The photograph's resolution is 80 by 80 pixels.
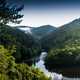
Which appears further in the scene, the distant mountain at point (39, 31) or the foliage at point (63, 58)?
the foliage at point (63, 58)

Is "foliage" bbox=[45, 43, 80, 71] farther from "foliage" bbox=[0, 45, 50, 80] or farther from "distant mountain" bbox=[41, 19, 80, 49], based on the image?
"foliage" bbox=[0, 45, 50, 80]

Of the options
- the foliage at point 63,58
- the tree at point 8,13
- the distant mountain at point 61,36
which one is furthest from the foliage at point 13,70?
the foliage at point 63,58

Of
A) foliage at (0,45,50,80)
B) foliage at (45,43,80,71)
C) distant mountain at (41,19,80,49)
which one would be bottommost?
foliage at (45,43,80,71)

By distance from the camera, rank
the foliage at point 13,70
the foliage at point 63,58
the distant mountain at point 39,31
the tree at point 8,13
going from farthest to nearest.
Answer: the foliage at point 63,58 → the distant mountain at point 39,31 → the tree at point 8,13 → the foliage at point 13,70

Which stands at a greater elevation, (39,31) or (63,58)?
(39,31)

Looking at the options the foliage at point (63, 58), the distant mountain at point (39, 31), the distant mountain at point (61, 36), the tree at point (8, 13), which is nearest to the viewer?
the tree at point (8, 13)

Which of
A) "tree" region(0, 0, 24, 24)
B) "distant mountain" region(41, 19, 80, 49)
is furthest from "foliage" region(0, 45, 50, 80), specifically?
"distant mountain" region(41, 19, 80, 49)

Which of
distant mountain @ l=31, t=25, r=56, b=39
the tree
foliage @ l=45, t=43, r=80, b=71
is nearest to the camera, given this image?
the tree

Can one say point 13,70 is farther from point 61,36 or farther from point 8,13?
point 61,36

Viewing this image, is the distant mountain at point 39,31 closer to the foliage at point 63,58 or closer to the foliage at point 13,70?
the foliage at point 13,70

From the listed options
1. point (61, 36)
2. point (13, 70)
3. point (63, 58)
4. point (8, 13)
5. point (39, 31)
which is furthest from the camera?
point (61, 36)

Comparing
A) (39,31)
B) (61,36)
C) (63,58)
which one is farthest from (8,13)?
(61,36)

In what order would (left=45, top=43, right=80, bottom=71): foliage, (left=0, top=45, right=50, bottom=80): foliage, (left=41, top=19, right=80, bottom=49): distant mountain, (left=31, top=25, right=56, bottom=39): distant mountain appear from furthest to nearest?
(left=45, top=43, right=80, bottom=71): foliage
(left=41, top=19, right=80, bottom=49): distant mountain
(left=31, top=25, right=56, bottom=39): distant mountain
(left=0, top=45, right=50, bottom=80): foliage

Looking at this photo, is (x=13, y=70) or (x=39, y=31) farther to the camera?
(x=39, y=31)
